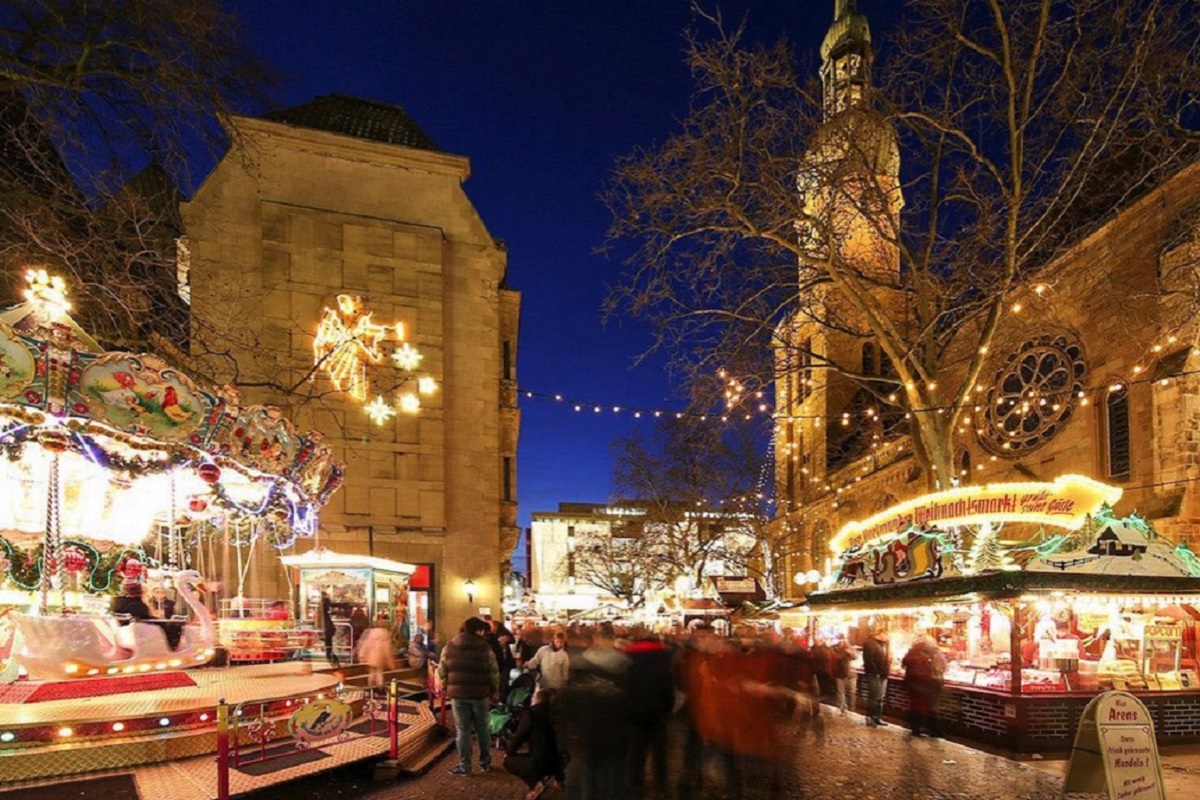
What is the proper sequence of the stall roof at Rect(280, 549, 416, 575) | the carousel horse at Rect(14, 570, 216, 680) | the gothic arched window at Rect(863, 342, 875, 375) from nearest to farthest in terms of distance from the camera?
1. the carousel horse at Rect(14, 570, 216, 680)
2. the stall roof at Rect(280, 549, 416, 575)
3. the gothic arched window at Rect(863, 342, 875, 375)

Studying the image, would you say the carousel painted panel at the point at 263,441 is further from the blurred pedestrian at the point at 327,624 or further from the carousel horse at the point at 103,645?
the blurred pedestrian at the point at 327,624

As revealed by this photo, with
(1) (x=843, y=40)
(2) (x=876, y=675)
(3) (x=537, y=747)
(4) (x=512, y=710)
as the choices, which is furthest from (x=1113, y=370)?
(1) (x=843, y=40)

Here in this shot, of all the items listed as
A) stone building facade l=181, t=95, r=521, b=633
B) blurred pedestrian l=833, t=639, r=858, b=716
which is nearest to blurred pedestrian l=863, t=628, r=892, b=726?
blurred pedestrian l=833, t=639, r=858, b=716

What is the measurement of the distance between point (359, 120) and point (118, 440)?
2306 cm

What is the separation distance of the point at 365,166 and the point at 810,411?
107 feet

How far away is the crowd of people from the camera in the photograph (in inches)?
261

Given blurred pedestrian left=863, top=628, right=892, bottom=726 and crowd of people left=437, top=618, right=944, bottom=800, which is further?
blurred pedestrian left=863, top=628, right=892, bottom=726

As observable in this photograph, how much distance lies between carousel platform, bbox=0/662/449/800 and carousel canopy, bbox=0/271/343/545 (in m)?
2.76

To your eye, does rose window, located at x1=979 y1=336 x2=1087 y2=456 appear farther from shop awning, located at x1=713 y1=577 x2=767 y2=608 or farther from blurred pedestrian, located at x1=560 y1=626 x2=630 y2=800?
blurred pedestrian, located at x1=560 y1=626 x2=630 y2=800

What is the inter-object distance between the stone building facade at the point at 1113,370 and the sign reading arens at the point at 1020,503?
139 inches

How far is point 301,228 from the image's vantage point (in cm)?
2680

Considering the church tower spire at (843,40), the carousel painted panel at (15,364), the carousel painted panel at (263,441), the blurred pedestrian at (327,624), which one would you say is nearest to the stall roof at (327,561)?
the blurred pedestrian at (327,624)

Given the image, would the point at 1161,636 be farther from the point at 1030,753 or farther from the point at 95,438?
the point at 95,438

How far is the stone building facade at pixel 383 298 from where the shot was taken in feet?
85.0
